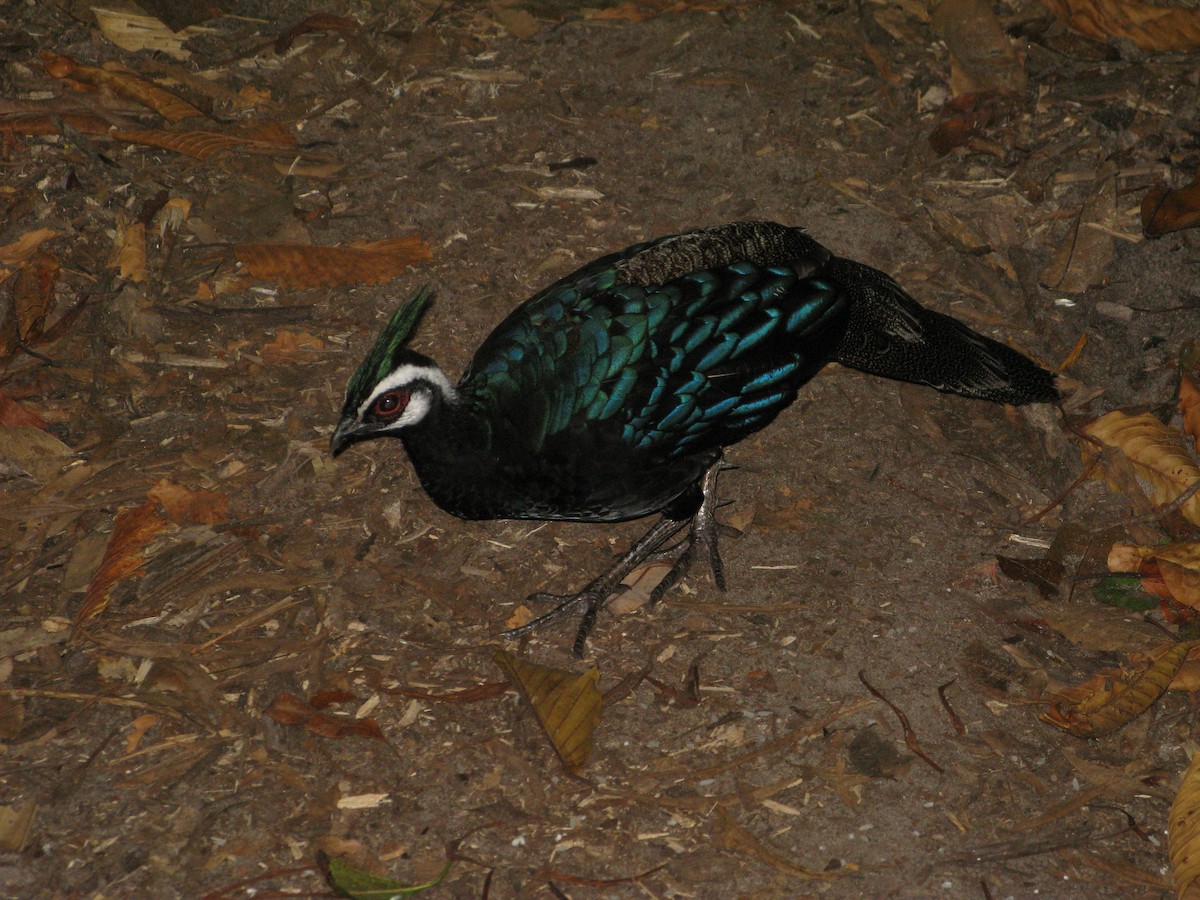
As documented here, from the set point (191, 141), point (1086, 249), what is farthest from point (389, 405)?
point (1086, 249)

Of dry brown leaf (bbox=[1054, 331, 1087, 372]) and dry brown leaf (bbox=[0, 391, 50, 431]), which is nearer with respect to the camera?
dry brown leaf (bbox=[0, 391, 50, 431])

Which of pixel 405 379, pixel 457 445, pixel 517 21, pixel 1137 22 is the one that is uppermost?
pixel 1137 22

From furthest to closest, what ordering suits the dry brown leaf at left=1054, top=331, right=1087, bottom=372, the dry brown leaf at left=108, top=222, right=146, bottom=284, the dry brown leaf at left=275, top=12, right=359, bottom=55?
the dry brown leaf at left=275, top=12, right=359, bottom=55
the dry brown leaf at left=108, top=222, right=146, bottom=284
the dry brown leaf at left=1054, top=331, right=1087, bottom=372

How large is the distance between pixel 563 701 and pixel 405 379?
1.48 meters

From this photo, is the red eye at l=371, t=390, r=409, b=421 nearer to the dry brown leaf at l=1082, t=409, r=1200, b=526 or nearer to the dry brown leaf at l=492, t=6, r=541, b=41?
the dry brown leaf at l=1082, t=409, r=1200, b=526

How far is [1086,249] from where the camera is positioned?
6.77m

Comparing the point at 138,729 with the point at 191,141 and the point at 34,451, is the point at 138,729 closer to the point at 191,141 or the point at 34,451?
the point at 34,451

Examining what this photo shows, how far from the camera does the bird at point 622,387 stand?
4.82 meters

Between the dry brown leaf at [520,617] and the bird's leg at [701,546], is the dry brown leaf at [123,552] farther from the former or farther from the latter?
the bird's leg at [701,546]

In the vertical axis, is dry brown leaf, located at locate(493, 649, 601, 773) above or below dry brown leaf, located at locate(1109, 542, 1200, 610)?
below

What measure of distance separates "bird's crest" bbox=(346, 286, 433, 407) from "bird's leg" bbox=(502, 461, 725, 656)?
1.28m

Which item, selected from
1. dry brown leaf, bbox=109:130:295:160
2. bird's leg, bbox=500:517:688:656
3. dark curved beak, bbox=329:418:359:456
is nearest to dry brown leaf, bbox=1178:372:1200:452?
bird's leg, bbox=500:517:688:656

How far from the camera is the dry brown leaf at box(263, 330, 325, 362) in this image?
6211mm

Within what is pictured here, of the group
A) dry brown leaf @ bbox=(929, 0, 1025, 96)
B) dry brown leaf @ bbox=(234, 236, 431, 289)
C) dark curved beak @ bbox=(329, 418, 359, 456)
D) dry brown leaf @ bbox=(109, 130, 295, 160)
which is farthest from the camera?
dry brown leaf @ bbox=(929, 0, 1025, 96)
